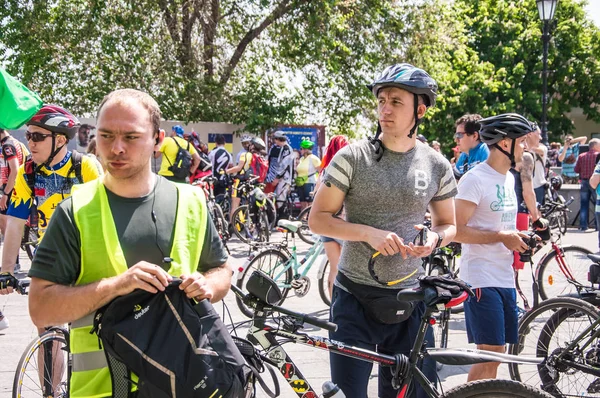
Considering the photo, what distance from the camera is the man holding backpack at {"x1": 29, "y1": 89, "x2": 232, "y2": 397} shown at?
224cm

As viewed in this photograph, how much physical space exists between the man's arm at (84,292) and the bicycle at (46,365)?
1836 mm

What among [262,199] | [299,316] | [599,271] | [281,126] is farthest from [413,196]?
[281,126]

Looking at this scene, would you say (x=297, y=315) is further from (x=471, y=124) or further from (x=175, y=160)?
(x=175, y=160)

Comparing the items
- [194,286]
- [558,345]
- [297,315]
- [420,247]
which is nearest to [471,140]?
[558,345]

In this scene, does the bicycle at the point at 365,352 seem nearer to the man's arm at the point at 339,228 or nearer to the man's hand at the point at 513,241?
the man's arm at the point at 339,228

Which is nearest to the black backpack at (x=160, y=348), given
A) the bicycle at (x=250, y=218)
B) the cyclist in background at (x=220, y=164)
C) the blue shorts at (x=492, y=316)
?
the blue shorts at (x=492, y=316)

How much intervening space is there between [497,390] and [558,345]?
6.73 feet

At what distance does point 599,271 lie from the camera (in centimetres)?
498

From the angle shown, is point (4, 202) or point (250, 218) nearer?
point (4, 202)

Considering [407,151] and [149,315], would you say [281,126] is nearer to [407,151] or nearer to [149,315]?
[407,151]

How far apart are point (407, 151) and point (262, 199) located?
377 inches

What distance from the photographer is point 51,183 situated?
464cm

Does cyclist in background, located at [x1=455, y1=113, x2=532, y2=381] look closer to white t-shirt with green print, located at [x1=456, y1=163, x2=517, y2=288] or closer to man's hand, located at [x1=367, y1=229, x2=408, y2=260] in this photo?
white t-shirt with green print, located at [x1=456, y1=163, x2=517, y2=288]

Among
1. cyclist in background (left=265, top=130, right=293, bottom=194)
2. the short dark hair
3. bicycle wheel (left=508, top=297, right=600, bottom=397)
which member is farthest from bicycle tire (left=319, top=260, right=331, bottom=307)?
cyclist in background (left=265, top=130, right=293, bottom=194)
